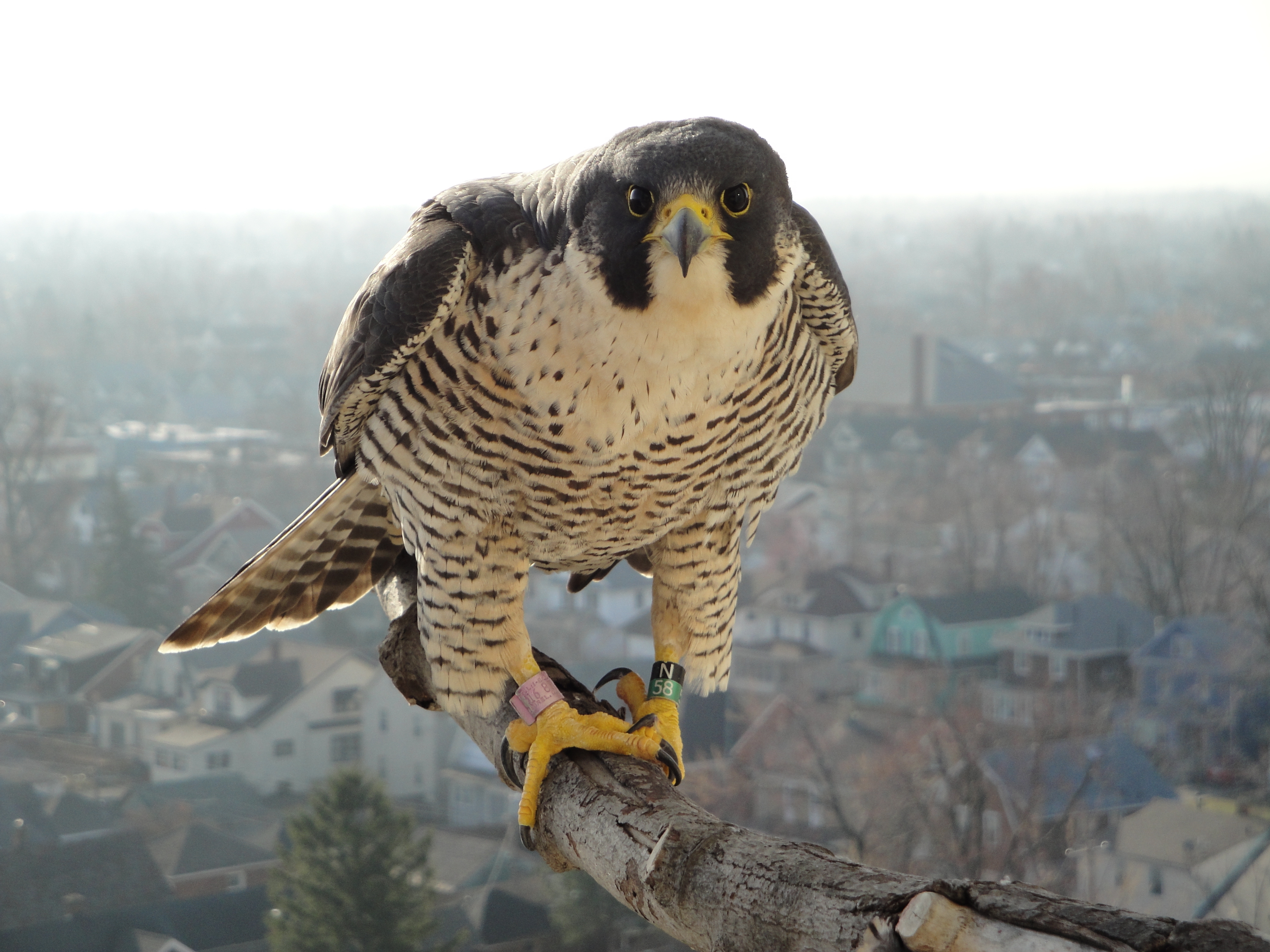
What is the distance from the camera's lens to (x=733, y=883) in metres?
1.63

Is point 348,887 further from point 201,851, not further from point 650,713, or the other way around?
point 650,713

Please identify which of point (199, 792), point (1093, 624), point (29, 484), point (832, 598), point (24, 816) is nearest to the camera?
point (24, 816)

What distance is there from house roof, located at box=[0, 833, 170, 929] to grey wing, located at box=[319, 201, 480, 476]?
10318mm

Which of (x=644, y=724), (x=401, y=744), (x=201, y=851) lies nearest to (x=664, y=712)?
(x=644, y=724)

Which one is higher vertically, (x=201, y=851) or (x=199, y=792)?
(x=199, y=792)

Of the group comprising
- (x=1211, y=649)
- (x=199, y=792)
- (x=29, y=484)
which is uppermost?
(x=29, y=484)

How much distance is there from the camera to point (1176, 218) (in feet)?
67.5

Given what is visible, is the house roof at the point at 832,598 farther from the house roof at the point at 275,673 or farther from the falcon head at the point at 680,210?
the falcon head at the point at 680,210

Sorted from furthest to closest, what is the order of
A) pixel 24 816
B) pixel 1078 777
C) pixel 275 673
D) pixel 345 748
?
pixel 345 748 → pixel 275 673 → pixel 1078 777 → pixel 24 816

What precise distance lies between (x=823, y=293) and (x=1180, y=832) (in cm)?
1132

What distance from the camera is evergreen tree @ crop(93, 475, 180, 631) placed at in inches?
603

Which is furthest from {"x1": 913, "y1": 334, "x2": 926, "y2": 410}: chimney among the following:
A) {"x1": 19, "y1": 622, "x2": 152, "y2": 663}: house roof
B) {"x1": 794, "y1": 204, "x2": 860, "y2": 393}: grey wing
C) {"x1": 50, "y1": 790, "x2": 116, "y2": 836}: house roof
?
{"x1": 794, "y1": 204, "x2": 860, "y2": 393}: grey wing

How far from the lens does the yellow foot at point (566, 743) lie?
229 centimetres

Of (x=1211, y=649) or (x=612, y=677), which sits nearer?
(x=612, y=677)
